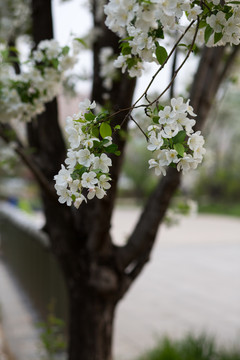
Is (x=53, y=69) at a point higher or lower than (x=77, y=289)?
higher

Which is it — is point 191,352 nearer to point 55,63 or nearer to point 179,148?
point 55,63

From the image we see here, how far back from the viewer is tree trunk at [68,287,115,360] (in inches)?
106

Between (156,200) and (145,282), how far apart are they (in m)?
4.63

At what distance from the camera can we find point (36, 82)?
2117 mm

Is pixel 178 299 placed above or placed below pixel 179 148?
above

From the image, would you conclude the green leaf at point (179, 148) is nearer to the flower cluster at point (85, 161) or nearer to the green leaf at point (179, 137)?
the green leaf at point (179, 137)

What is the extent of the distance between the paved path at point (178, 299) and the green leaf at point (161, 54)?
7.59 ft

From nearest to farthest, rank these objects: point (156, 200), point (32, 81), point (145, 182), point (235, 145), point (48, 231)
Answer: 1. point (32, 81)
2. point (156, 200)
3. point (48, 231)
4. point (235, 145)
5. point (145, 182)

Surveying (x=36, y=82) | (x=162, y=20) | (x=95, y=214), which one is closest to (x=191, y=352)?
(x=95, y=214)

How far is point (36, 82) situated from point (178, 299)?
4.45m

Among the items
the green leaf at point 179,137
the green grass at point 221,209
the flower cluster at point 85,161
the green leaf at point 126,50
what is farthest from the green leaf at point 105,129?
the green grass at point 221,209

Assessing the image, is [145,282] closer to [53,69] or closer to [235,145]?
[53,69]

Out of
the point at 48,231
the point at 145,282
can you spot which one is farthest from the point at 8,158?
the point at 145,282

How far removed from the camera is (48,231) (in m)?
2.79
